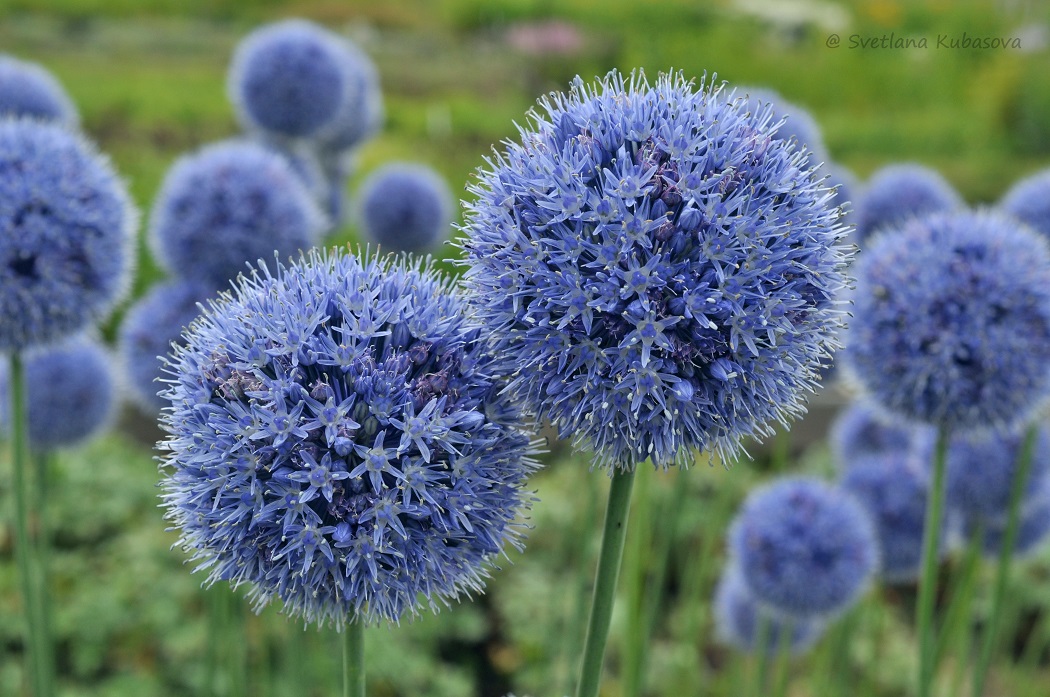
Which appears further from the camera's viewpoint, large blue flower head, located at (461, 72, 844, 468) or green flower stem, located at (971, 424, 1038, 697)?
green flower stem, located at (971, 424, 1038, 697)

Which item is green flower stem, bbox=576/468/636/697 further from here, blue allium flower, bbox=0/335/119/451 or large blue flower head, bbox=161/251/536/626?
blue allium flower, bbox=0/335/119/451

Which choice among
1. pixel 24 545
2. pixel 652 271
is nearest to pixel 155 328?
pixel 24 545

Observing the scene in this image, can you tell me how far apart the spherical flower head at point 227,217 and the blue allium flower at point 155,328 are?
71 mm

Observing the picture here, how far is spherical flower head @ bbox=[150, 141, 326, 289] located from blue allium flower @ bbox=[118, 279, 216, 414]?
7 cm

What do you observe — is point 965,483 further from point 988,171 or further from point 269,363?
point 988,171

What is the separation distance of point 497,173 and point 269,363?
1.35 feet

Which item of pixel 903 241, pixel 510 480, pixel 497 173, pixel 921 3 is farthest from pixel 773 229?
pixel 921 3

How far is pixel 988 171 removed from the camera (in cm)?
1053

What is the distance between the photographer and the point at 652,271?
117 centimetres

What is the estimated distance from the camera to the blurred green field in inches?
149

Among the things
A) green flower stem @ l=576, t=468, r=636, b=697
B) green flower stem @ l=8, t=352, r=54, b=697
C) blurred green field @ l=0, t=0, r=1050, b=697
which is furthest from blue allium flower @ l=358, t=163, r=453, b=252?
green flower stem @ l=576, t=468, r=636, b=697

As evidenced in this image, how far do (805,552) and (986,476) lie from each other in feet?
2.14

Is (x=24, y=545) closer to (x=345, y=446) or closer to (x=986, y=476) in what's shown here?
(x=345, y=446)

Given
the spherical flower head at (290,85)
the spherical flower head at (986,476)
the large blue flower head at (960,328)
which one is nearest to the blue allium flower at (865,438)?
the spherical flower head at (986,476)
